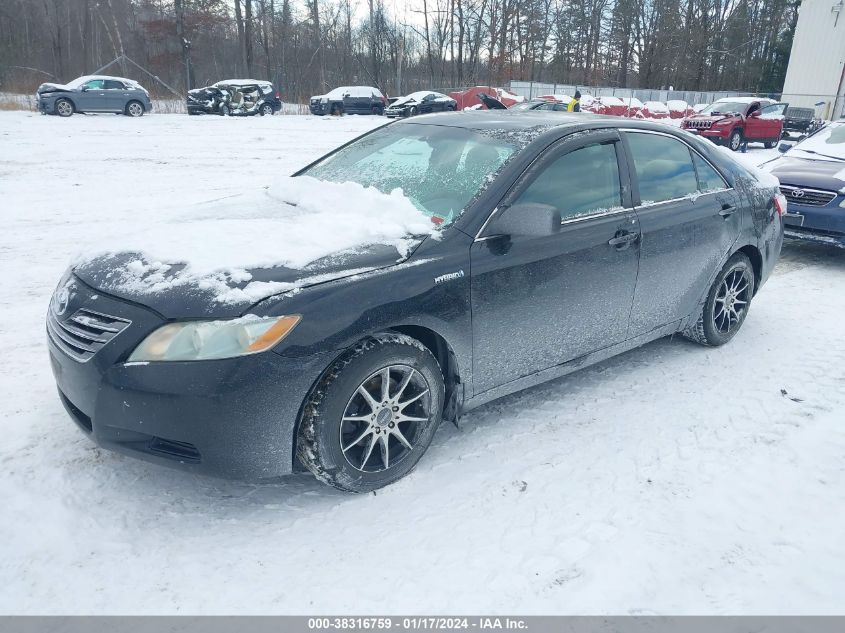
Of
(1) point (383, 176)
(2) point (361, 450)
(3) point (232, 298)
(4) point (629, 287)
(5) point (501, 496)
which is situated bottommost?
(5) point (501, 496)

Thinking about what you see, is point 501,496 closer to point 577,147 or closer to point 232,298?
point 232,298

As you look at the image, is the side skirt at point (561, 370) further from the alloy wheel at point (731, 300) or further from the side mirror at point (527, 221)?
the side mirror at point (527, 221)

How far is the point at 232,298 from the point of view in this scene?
8.15 feet

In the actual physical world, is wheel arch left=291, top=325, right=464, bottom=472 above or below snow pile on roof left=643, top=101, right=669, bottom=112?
below

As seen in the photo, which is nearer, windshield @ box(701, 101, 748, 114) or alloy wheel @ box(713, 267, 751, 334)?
alloy wheel @ box(713, 267, 751, 334)

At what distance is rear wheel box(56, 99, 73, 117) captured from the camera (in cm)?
2284

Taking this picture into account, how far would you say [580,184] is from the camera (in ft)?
11.7

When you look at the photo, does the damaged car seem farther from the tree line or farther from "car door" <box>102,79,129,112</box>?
the tree line

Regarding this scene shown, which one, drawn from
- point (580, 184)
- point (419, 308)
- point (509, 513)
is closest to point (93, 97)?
point (580, 184)

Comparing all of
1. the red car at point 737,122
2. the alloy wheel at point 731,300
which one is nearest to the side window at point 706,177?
the alloy wheel at point 731,300

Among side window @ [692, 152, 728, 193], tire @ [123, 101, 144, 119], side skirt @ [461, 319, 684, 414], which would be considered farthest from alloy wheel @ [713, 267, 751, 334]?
tire @ [123, 101, 144, 119]

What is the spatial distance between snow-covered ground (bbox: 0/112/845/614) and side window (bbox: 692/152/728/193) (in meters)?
1.23
